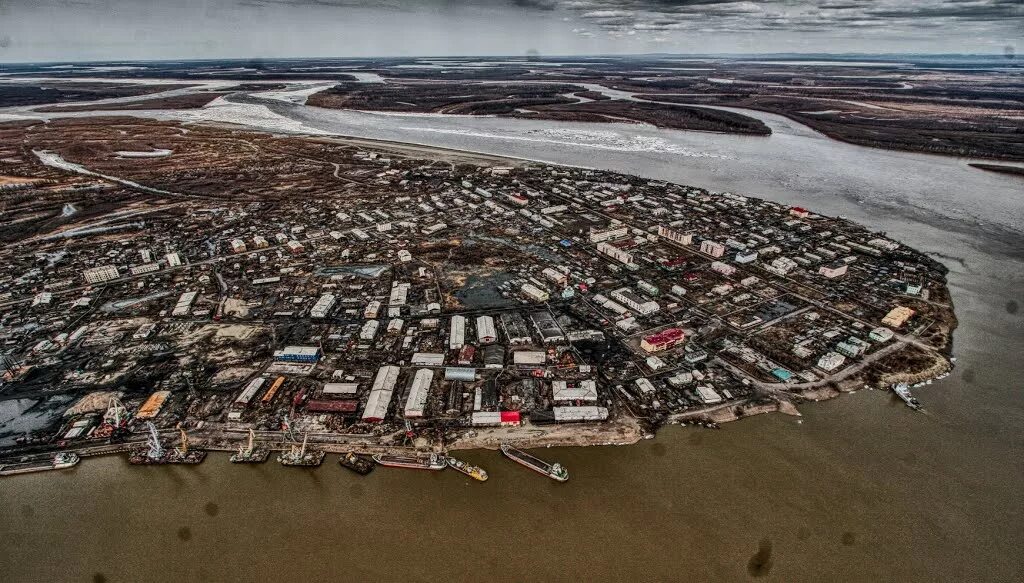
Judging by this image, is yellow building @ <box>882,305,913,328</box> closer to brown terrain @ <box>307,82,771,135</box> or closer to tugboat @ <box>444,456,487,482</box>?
tugboat @ <box>444,456,487,482</box>

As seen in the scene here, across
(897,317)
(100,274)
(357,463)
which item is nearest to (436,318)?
(357,463)

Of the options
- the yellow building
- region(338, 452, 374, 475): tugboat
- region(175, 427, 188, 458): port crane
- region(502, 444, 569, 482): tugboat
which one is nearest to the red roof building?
region(502, 444, 569, 482): tugboat

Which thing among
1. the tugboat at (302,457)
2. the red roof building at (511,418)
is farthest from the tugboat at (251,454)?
the red roof building at (511,418)

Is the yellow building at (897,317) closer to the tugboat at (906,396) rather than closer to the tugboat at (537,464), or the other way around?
the tugboat at (906,396)

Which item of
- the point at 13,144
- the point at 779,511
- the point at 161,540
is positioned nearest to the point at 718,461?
the point at 779,511

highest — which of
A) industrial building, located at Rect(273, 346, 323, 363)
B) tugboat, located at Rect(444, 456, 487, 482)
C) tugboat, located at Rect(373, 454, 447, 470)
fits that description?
industrial building, located at Rect(273, 346, 323, 363)

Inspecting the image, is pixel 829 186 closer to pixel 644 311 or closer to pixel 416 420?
pixel 644 311
